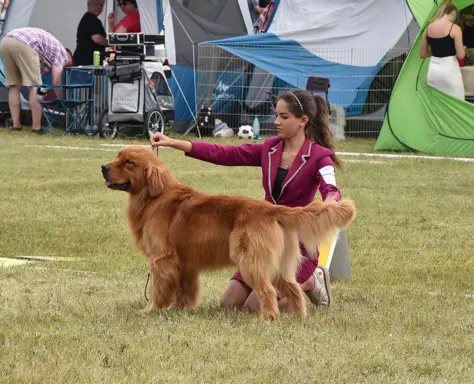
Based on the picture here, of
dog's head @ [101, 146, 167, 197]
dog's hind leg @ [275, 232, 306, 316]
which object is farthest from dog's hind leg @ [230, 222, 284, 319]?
dog's head @ [101, 146, 167, 197]

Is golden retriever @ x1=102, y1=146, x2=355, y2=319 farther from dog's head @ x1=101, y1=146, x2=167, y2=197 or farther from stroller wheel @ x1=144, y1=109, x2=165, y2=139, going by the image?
stroller wheel @ x1=144, y1=109, x2=165, y2=139

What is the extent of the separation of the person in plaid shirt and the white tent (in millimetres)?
2711

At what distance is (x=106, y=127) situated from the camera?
15406 mm

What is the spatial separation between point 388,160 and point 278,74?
336 cm

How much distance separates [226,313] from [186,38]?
39.7 ft

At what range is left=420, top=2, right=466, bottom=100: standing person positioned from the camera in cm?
1374

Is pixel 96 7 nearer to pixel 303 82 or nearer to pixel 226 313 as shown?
pixel 303 82

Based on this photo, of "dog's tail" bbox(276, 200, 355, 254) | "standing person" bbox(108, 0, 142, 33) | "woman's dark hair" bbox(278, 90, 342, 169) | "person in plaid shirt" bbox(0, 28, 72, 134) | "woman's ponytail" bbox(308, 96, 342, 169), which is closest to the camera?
"dog's tail" bbox(276, 200, 355, 254)

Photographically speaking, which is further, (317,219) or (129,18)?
(129,18)

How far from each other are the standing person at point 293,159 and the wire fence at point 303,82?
10247mm

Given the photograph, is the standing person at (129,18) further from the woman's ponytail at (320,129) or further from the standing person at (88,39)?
the woman's ponytail at (320,129)

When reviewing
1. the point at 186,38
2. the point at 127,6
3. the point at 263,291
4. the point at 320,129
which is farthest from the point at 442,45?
the point at 263,291

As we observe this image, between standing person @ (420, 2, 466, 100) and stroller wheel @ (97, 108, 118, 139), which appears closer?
standing person @ (420, 2, 466, 100)

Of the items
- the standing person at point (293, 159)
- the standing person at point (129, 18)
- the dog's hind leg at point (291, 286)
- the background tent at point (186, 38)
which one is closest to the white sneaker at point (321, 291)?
the standing person at point (293, 159)
